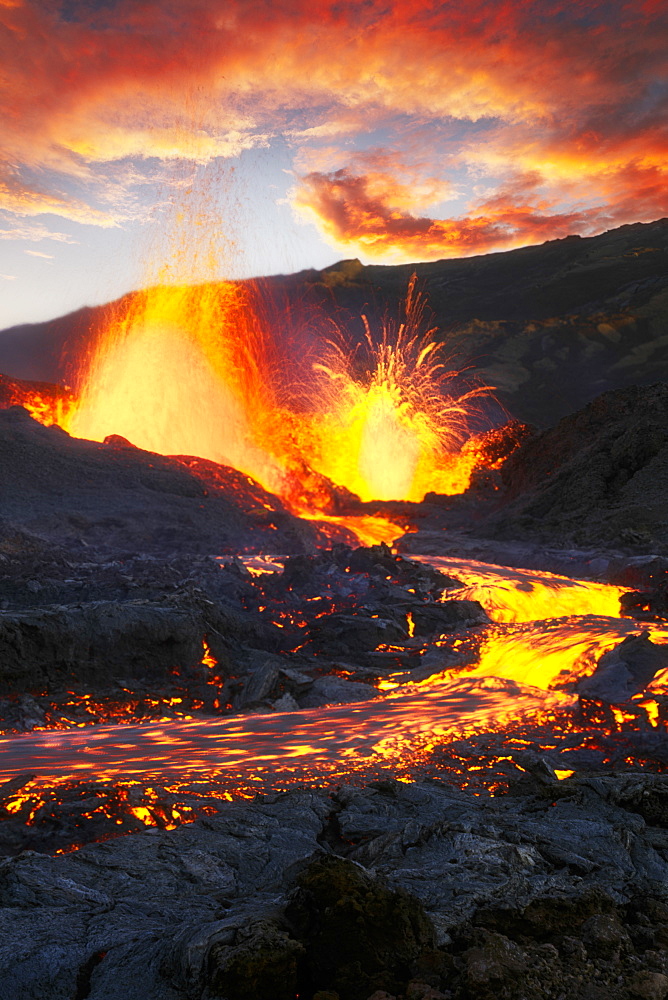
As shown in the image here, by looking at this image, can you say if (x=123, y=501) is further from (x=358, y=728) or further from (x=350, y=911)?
(x=350, y=911)

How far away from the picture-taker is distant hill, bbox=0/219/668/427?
62938mm

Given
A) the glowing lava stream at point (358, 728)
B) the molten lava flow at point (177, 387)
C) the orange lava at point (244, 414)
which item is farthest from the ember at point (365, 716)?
the molten lava flow at point (177, 387)

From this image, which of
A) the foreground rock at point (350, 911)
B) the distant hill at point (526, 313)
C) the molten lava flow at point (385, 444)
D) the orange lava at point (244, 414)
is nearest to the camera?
the foreground rock at point (350, 911)

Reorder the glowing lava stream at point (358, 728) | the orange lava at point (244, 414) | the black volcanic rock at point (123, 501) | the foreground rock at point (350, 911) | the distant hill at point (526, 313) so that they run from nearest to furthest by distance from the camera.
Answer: the foreground rock at point (350, 911)
the glowing lava stream at point (358, 728)
the black volcanic rock at point (123, 501)
the orange lava at point (244, 414)
the distant hill at point (526, 313)

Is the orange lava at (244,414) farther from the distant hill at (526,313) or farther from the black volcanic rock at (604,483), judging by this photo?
the distant hill at (526,313)

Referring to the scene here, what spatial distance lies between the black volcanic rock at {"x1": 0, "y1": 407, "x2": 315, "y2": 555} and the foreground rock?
40.9ft

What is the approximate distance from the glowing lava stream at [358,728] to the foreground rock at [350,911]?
1.54 metres

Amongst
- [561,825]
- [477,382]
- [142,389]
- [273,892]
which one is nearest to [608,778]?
[561,825]

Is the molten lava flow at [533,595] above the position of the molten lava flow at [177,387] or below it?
below

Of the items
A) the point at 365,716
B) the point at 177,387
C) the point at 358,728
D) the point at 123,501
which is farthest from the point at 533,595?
the point at 177,387

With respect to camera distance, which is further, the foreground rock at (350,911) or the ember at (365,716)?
the ember at (365,716)

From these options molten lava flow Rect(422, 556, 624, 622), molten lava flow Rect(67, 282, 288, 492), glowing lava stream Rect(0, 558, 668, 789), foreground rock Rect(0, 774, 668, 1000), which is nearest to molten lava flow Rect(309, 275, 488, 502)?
molten lava flow Rect(67, 282, 288, 492)

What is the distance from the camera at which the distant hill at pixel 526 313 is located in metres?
62.9

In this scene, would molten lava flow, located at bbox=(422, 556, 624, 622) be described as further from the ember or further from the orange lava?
the orange lava
